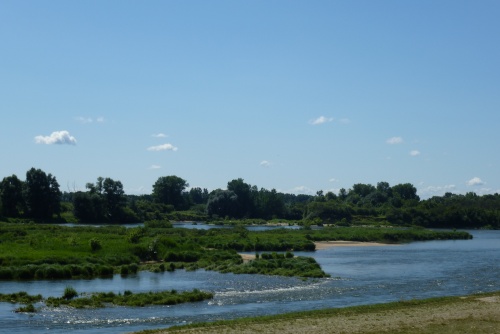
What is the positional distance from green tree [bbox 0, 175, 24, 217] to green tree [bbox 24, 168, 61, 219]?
1379mm

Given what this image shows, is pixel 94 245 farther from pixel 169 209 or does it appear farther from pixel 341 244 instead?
pixel 169 209

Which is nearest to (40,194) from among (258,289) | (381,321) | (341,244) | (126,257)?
(341,244)

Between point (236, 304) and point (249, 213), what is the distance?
521 ft

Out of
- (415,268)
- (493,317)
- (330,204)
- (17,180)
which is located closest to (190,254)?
(415,268)

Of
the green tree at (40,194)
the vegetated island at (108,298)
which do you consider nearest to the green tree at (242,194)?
the green tree at (40,194)

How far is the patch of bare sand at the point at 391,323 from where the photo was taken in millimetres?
29328

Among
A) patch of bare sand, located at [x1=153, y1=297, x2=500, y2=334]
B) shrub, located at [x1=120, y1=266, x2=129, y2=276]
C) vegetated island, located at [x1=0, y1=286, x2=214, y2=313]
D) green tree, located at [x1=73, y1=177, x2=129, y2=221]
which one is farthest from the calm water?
green tree, located at [x1=73, y1=177, x2=129, y2=221]

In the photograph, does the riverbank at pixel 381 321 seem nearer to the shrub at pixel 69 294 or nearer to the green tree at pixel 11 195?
the shrub at pixel 69 294

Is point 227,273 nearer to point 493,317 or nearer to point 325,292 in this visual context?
point 325,292

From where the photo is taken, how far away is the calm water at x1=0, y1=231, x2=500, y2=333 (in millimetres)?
33844

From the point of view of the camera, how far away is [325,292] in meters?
45.1

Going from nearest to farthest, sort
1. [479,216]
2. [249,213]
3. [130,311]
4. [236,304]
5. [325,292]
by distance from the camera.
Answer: [130,311] → [236,304] → [325,292] → [479,216] → [249,213]

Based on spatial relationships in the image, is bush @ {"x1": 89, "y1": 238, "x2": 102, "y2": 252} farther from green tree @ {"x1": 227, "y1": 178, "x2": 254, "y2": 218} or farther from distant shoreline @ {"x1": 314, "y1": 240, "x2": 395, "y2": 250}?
green tree @ {"x1": 227, "y1": 178, "x2": 254, "y2": 218}

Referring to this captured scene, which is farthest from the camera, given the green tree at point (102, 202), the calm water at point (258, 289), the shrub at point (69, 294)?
the green tree at point (102, 202)
